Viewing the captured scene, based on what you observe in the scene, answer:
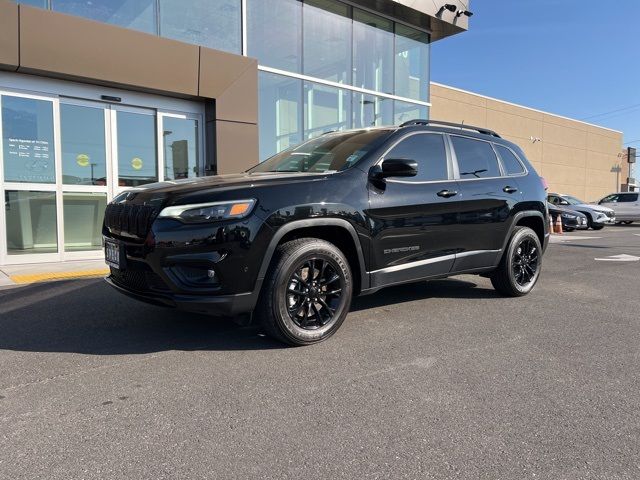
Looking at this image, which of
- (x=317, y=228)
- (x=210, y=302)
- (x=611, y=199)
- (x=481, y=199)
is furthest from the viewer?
(x=611, y=199)

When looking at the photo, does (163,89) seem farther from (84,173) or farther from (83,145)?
(84,173)

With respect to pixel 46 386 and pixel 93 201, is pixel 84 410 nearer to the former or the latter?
Result: pixel 46 386

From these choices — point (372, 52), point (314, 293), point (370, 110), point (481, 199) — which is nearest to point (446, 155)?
point (481, 199)

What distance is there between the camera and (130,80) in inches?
350

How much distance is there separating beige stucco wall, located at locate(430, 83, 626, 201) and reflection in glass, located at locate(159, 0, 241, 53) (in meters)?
14.6

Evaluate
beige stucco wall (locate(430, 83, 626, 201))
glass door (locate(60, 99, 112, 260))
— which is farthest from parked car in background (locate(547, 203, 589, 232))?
glass door (locate(60, 99, 112, 260))

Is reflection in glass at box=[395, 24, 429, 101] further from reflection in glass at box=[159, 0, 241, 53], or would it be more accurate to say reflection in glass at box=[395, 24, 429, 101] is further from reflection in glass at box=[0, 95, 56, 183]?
reflection in glass at box=[0, 95, 56, 183]

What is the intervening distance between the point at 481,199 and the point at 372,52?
375 inches

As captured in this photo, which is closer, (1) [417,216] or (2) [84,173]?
(1) [417,216]

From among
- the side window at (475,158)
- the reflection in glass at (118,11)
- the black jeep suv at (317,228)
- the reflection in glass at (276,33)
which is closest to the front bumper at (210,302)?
the black jeep suv at (317,228)

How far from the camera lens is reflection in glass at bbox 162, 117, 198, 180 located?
390 inches

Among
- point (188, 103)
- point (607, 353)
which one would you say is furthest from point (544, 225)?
point (188, 103)

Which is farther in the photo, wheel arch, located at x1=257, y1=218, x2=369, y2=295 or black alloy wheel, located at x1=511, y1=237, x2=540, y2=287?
black alloy wheel, located at x1=511, y1=237, x2=540, y2=287

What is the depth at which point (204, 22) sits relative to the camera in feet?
33.2
